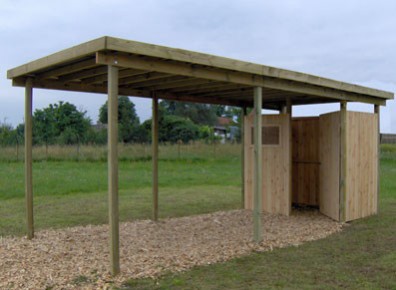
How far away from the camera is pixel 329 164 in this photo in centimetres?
859

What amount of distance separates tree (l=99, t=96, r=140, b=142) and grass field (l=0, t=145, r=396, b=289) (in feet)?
27.0

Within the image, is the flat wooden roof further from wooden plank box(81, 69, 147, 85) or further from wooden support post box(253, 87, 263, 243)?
wooden support post box(253, 87, 263, 243)

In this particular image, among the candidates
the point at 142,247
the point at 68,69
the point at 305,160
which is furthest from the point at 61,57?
the point at 305,160

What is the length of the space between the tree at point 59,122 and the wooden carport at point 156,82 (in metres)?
18.8

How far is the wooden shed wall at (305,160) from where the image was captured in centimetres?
944

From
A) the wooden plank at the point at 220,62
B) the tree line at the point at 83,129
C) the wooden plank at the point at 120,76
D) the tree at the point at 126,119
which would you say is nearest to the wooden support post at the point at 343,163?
the wooden plank at the point at 220,62

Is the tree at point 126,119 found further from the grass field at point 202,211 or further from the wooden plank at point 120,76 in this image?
the wooden plank at point 120,76

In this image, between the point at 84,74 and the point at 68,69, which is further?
the point at 84,74

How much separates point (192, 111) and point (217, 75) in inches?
1538

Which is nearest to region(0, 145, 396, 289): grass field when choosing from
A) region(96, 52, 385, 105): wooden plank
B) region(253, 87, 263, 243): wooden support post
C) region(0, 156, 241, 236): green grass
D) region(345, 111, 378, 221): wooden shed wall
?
region(0, 156, 241, 236): green grass

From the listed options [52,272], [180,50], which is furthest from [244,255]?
[180,50]

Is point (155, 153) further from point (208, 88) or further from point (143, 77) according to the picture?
point (143, 77)

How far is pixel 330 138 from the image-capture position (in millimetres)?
8562

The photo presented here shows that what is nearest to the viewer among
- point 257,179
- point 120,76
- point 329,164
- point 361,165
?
point 120,76
